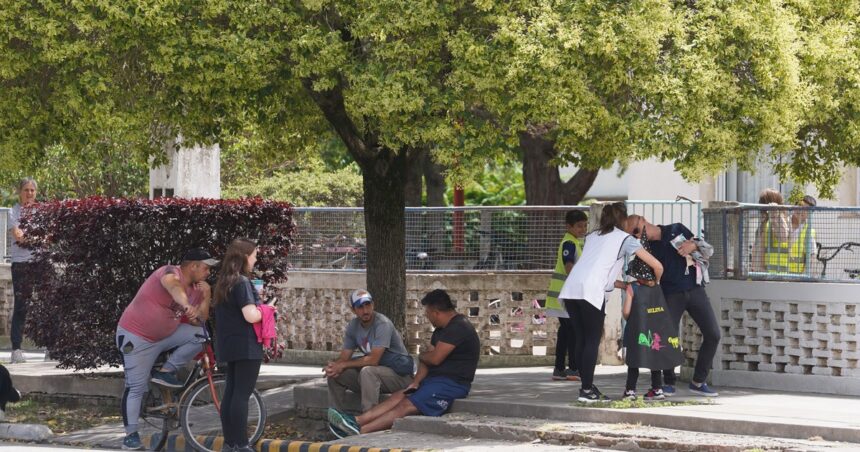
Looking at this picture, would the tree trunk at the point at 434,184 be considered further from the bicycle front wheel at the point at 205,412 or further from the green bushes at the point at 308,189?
the bicycle front wheel at the point at 205,412

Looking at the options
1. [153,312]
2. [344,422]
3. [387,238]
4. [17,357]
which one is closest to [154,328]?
[153,312]

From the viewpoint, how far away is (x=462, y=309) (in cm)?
1744

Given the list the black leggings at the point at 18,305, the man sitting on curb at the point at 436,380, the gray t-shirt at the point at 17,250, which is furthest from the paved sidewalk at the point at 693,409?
the gray t-shirt at the point at 17,250

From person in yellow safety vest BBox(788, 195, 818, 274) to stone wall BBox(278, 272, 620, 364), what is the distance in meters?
3.47

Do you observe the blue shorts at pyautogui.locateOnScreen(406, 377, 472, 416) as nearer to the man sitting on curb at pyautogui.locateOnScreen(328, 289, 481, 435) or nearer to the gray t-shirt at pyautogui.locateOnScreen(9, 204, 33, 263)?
the man sitting on curb at pyautogui.locateOnScreen(328, 289, 481, 435)

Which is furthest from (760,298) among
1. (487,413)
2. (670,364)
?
(487,413)

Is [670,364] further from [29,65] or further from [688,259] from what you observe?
[29,65]

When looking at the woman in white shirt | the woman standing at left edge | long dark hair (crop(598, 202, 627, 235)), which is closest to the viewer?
the woman in white shirt

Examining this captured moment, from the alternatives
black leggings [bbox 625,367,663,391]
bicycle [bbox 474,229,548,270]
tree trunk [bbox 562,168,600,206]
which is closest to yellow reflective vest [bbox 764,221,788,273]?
black leggings [bbox 625,367,663,391]

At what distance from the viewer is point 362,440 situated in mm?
11664

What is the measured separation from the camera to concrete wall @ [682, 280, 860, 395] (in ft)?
43.1

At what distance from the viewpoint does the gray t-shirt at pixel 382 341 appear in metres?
12.7

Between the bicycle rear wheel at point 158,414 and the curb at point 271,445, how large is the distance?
79 millimetres

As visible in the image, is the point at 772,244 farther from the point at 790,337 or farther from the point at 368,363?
the point at 368,363
